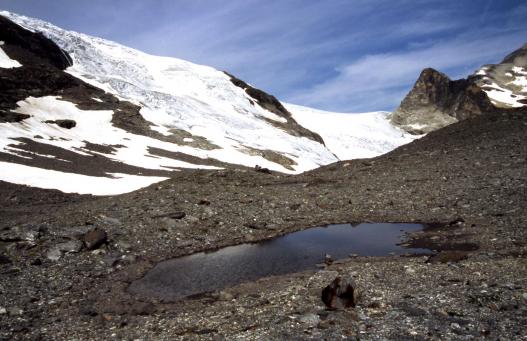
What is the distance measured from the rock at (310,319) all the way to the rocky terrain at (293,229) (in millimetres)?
52

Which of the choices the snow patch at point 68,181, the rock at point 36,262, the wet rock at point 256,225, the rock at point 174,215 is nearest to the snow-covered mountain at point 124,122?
the snow patch at point 68,181

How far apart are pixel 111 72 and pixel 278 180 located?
93.1 m

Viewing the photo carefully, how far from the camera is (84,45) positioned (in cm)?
11494

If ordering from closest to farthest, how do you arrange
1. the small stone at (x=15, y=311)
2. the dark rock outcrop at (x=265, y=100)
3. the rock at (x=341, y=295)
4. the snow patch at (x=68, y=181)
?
1. the rock at (x=341, y=295)
2. the small stone at (x=15, y=311)
3. the snow patch at (x=68, y=181)
4. the dark rock outcrop at (x=265, y=100)

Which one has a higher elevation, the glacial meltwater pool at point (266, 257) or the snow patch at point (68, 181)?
the snow patch at point (68, 181)

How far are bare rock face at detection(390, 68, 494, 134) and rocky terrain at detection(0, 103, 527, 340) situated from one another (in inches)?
6259

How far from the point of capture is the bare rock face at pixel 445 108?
180 metres

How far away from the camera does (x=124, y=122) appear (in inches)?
2955

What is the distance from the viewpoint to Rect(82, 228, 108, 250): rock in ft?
58.5

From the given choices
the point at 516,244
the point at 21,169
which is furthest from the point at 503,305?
the point at 21,169

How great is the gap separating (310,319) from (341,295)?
1.28 metres

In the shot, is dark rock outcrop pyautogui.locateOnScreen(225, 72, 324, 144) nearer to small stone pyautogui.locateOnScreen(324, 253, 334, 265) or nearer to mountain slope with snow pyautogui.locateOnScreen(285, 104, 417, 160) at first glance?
mountain slope with snow pyautogui.locateOnScreen(285, 104, 417, 160)

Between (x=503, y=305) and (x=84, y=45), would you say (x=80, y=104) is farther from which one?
(x=503, y=305)

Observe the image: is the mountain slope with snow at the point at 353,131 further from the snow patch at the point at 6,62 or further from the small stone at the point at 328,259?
the small stone at the point at 328,259
